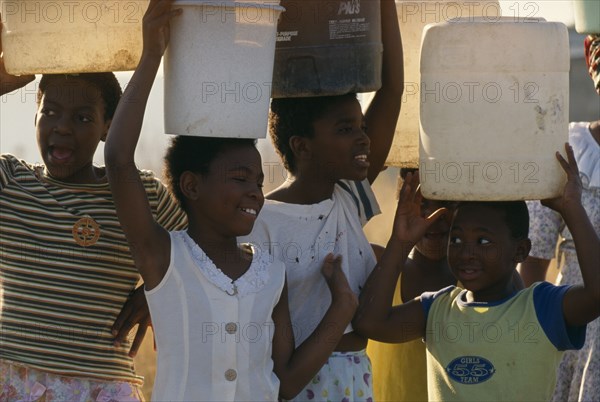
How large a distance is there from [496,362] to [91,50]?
1.57 meters

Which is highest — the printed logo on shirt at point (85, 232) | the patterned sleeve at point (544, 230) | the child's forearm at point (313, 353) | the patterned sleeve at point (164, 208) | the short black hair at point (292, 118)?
the short black hair at point (292, 118)

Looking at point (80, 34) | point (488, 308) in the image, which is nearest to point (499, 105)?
point (488, 308)

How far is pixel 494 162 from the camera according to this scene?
3.35 metres

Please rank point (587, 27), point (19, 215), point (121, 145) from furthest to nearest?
point (587, 27) < point (19, 215) < point (121, 145)

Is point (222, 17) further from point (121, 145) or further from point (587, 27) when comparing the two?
point (587, 27)

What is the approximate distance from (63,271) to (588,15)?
196 centimetres

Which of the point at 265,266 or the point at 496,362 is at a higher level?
the point at 265,266

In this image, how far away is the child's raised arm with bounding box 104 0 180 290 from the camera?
3148mm

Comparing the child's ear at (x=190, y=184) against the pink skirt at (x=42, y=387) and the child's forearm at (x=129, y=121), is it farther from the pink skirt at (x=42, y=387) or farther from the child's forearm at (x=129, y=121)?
the pink skirt at (x=42, y=387)

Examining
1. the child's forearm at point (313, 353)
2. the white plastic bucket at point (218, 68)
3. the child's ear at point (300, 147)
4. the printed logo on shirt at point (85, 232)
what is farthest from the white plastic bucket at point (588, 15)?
the printed logo on shirt at point (85, 232)

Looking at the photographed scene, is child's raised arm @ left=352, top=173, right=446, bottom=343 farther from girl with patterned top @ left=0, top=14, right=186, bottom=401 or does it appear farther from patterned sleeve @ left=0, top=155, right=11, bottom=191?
patterned sleeve @ left=0, top=155, right=11, bottom=191

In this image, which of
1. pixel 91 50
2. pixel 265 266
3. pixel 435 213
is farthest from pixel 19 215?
pixel 435 213

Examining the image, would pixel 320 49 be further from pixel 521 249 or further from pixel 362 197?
pixel 521 249

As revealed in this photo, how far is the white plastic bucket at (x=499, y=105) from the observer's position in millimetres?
3328
